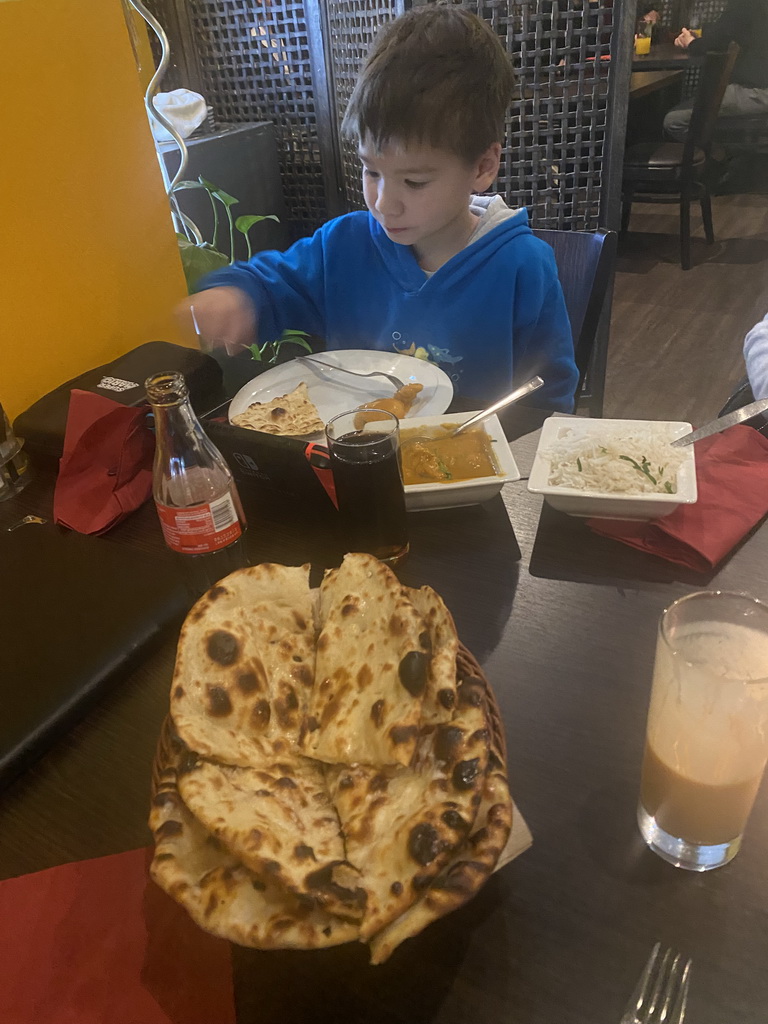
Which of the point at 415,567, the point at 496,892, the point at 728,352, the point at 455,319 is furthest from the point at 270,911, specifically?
the point at 728,352

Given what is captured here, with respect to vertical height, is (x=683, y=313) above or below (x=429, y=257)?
below

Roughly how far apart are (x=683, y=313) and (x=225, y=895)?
15.0 feet

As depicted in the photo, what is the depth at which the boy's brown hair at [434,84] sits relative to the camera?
1.66m

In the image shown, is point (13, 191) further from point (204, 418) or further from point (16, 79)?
point (204, 418)

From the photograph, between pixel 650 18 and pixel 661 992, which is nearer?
pixel 661 992

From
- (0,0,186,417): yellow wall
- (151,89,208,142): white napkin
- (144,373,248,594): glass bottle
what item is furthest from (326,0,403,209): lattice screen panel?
(144,373,248,594): glass bottle

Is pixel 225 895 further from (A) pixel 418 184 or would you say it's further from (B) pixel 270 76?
(B) pixel 270 76

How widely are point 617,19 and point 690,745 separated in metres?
2.83

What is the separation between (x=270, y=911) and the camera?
0.54 metres

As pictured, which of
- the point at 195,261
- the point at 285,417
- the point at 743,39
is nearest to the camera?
the point at 285,417

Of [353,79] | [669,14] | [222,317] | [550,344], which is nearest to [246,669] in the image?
[222,317]

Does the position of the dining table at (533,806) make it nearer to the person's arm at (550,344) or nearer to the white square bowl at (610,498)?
the white square bowl at (610,498)

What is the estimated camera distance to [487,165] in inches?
72.9

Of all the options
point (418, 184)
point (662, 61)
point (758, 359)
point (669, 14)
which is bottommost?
point (758, 359)
